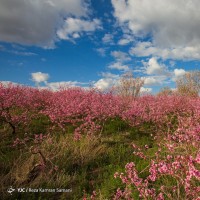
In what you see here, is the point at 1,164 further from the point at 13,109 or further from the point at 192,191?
the point at 13,109

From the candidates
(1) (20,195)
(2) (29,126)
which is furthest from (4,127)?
(1) (20,195)

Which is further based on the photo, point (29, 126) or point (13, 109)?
point (13, 109)

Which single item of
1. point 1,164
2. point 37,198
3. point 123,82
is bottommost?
point 37,198

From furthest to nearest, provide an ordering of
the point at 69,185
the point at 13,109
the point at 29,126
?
the point at 13,109
the point at 29,126
the point at 69,185

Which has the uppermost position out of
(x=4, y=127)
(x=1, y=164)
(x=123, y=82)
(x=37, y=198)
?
(x=123, y=82)

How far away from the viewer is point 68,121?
9.33 m

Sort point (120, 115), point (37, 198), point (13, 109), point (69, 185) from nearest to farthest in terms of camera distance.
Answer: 1. point (37, 198)
2. point (69, 185)
3. point (120, 115)
4. point (13, 109)

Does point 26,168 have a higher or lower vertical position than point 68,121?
lower

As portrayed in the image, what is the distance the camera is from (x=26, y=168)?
5355 millimetres

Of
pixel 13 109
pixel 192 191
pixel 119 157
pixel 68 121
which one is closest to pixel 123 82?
pixel 13 109

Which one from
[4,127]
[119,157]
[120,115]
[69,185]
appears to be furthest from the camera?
[120,115]

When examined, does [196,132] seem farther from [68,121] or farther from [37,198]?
[68,121]

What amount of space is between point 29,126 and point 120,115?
11.9ft

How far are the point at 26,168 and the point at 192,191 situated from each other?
3.42m
